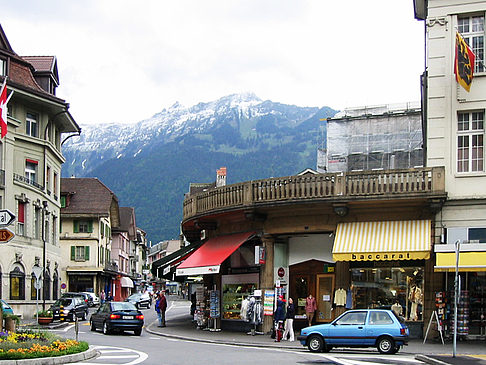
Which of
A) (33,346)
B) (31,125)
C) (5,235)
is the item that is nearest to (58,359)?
(33,346)

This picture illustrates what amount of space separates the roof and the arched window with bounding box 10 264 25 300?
29595 mm

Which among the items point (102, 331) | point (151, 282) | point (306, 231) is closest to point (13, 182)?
point (102, 331)

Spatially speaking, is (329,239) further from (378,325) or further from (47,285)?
(47,285)

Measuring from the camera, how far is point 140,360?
1942cm

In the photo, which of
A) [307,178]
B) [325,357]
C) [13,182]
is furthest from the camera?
[13,182]

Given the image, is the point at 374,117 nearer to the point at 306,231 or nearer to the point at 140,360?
the point at 306,231

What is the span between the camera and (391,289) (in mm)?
29344

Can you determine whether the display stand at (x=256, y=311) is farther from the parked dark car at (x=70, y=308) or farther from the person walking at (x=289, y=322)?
the parked dark car at (x=70, y=308)

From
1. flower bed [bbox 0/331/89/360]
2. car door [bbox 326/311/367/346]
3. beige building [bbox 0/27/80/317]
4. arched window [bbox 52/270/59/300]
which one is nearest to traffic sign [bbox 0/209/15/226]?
flower bed [bbox 0/331/89/360]

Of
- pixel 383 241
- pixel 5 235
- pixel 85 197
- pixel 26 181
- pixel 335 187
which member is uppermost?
pixel 85 197

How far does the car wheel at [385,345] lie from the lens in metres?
22.6

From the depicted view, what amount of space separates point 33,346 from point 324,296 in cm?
1538

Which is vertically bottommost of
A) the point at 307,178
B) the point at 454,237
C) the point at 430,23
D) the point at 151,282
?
the point at 151,282

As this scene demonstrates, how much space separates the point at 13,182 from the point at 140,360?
104 ft
